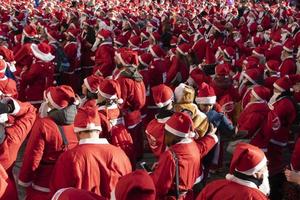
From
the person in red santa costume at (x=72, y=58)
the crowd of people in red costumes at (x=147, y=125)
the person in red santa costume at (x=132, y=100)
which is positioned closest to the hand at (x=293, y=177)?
the crowd of people in red costumes at (x=147, y=125)

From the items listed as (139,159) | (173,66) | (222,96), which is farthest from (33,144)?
(173,66)

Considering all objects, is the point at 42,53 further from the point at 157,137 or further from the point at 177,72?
the point at 157,137

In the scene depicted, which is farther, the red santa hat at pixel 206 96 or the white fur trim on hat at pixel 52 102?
the red santa hat at pixel 206 96

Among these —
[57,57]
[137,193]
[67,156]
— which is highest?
[137,193]

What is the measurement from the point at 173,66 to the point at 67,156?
5.56m

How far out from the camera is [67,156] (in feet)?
13.6

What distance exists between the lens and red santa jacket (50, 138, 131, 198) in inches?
162

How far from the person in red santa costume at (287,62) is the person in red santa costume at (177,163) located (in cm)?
474

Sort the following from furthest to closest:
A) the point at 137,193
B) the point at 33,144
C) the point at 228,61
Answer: the point at 228,61 < the point at 33,144 < the point at 137,193

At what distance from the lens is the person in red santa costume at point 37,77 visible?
8.66m

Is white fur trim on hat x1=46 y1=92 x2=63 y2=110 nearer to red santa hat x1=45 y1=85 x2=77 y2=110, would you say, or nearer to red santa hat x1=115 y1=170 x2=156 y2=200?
red santa hat x1=45 y1=85 x2=77 y2=110

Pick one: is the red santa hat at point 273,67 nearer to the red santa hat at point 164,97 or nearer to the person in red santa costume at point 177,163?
the red santa hat at point 164,97

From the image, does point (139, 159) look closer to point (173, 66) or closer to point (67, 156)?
point (173, 66)

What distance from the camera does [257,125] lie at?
6.16 metres
